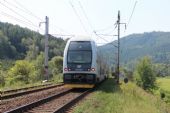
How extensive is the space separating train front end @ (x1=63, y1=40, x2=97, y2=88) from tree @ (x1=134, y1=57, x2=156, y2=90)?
8977cm

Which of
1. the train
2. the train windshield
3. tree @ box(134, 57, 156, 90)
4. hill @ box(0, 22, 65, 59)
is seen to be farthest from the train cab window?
hill @ box(0, 22, 65, 59)

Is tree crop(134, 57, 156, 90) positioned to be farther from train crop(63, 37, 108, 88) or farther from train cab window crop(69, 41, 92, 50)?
train crop(63, 37, 108, 88)

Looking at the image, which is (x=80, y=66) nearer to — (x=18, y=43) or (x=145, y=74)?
(x=145, y=74)

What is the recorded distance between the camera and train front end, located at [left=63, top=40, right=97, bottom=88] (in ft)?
87.5

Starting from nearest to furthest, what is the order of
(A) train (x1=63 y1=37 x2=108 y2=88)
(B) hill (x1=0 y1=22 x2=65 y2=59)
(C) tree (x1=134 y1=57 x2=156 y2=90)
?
(A) train (x1=63 y1=37 x2=108 y2=88), (C) tree (x1=134 y1=57 x2=156 y2=90), (B) hill (x1=0 y1=22 x2=65 y2=59)

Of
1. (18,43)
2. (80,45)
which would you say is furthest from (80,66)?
(18,43)

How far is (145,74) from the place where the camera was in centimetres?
12231

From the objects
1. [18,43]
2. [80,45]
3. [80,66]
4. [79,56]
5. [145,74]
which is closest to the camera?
[80,66]

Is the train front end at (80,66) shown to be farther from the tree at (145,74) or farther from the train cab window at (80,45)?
the tree at (145,74)

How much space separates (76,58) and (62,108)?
1222cm

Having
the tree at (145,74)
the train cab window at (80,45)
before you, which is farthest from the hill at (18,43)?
the train cab window at (80,45)

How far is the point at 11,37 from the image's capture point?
17425 cm

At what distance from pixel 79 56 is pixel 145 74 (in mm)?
96823

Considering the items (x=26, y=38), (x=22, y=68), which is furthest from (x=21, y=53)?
(x=22, y=68)
